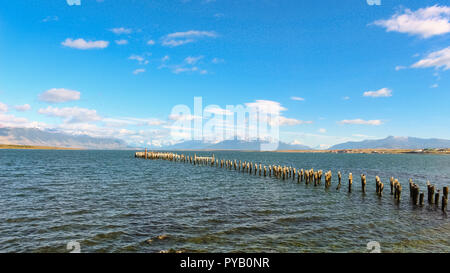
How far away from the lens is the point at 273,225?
1634 cm

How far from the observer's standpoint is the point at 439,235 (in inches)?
597

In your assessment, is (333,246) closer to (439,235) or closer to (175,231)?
(439,235)
